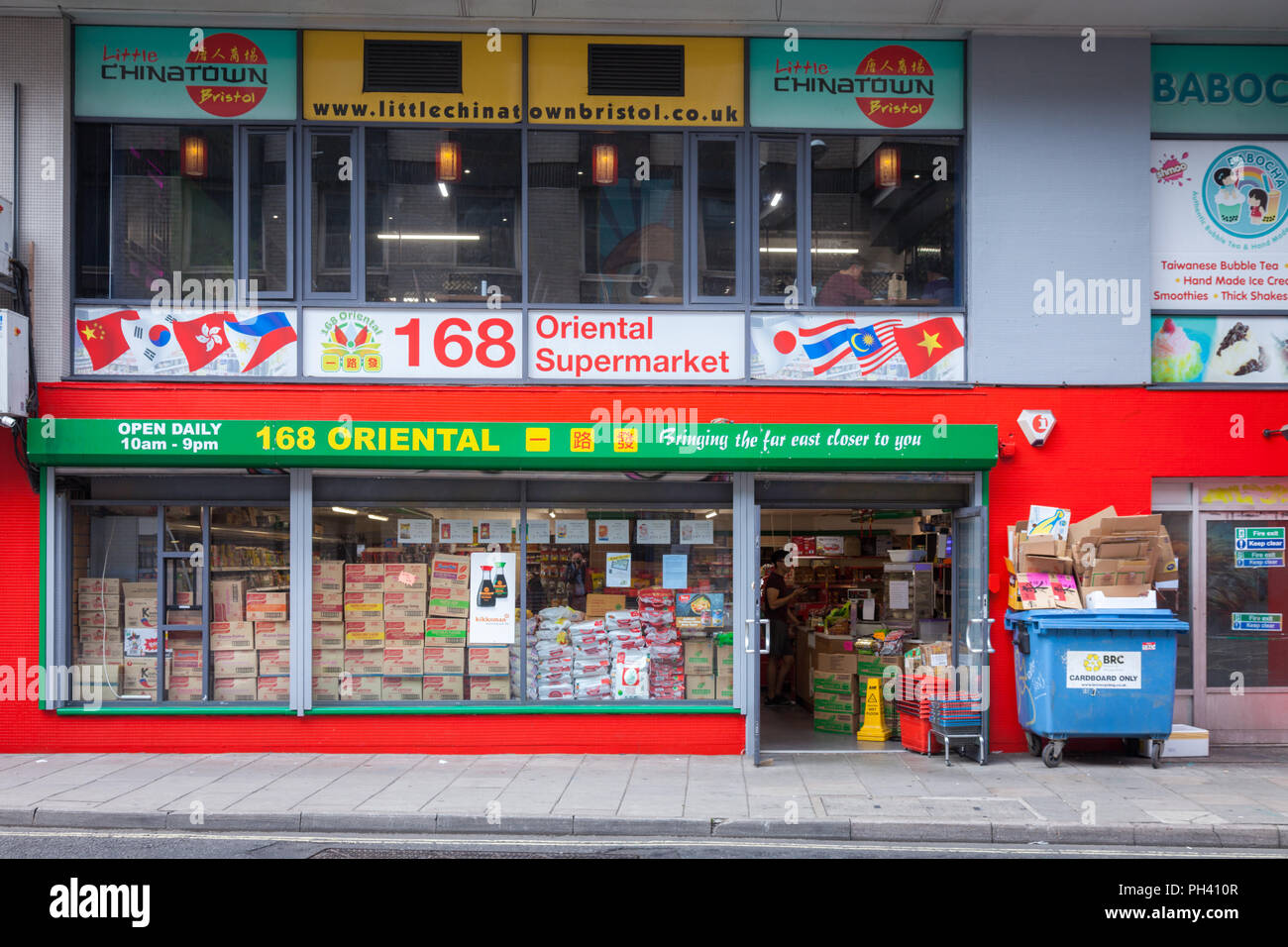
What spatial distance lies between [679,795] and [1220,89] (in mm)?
9594

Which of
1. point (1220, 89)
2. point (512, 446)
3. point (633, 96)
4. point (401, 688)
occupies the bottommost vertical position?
point (401, 688)

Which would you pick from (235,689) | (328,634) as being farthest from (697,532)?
(235,689)

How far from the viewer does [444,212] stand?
1063cm

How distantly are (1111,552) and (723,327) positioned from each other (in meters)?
4.53

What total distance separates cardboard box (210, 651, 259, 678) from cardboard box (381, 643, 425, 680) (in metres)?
1.39

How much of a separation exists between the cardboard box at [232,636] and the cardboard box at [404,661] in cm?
145

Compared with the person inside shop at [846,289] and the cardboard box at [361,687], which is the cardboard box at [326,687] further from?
the person inside shop at [846,289]

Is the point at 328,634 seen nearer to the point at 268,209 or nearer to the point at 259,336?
the point at 259,336

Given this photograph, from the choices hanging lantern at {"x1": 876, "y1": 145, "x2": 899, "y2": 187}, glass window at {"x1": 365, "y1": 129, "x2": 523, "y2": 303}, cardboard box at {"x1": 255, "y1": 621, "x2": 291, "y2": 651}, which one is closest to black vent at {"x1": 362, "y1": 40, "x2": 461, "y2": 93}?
glass window at {"x1": 365, "y1": 129, "x2": 523, "y2": 303}

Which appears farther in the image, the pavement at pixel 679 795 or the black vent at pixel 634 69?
the black vent at pixel 634 69

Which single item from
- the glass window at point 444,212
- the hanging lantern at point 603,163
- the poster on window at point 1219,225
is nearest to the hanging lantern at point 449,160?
the glass window at point 444,212

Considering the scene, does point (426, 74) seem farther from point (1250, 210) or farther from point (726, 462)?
point (1250, 210)

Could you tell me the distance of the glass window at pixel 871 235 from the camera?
35.0 ft

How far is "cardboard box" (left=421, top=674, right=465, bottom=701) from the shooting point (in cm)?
1048
